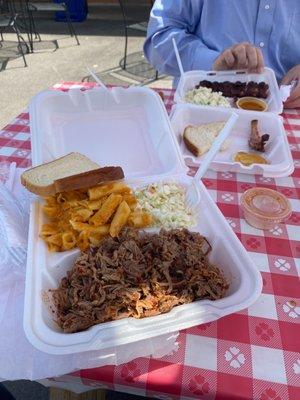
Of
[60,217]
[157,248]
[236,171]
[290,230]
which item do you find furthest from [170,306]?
[236,171]

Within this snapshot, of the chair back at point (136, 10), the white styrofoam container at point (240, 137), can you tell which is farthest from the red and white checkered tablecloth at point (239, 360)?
the chair back at point (136, 10)

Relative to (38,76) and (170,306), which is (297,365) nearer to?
(170,306)

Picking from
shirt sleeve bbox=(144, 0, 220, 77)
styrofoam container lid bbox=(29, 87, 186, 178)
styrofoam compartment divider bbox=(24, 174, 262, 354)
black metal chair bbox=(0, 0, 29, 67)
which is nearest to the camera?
styrofoam compartment divider bbox=(24, 174, 262, 354)

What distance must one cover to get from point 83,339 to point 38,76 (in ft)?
13.3

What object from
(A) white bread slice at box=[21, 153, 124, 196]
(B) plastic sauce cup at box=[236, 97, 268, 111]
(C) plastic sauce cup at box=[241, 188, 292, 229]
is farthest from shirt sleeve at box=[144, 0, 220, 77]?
(A) white bread slice at box=[21, 153, 124, 196]

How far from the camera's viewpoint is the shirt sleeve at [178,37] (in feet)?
5.73

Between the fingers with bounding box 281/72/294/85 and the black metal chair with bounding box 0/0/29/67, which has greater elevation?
the fingers with bounding box 281/72/294/85

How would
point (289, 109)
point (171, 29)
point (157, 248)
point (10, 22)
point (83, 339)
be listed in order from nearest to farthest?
point (83, 339)
point (157, 248)
point (289, 109)
point (171, 29)
point (10, 22)

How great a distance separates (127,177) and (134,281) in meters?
0.42

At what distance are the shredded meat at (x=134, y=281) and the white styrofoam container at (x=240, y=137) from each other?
1.70 ft

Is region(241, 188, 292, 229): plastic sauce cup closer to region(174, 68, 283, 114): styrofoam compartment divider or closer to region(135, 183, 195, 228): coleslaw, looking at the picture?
region(135, 183, 195, 228): coleslaw

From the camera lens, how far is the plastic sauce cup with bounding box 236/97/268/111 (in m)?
1.50

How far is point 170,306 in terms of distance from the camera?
26.0 inches

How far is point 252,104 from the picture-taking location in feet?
4.97
